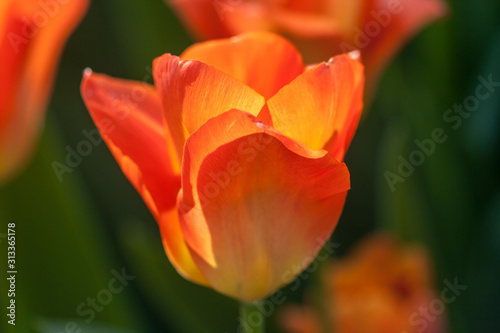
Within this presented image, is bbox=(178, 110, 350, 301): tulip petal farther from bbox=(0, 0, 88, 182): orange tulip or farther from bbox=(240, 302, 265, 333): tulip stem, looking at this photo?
bbox=(0, 0, 88, 182): orange tulip

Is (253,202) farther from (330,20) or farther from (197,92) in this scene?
(330,20)

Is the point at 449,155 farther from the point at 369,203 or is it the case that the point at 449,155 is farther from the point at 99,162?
the point at 99,162

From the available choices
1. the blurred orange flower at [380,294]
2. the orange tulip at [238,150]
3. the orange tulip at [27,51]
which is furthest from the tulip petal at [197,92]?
the blurred orange flower at [380,294]

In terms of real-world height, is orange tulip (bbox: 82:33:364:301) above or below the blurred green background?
above

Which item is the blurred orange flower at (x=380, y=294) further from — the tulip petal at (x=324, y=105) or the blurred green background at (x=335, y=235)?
the tulip petal at (x=324, y=105)

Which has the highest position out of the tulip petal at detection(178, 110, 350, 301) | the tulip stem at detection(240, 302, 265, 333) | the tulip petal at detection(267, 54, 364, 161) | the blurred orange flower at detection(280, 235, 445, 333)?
the tulip petal at detection(267, 54, 364, 161)

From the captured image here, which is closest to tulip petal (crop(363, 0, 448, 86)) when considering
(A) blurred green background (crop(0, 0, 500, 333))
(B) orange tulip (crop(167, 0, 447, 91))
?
(B) orange tulip (crop(167, 0, 447, 91))
